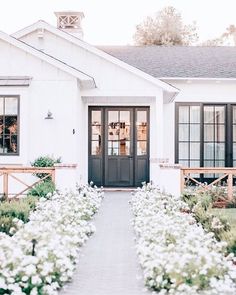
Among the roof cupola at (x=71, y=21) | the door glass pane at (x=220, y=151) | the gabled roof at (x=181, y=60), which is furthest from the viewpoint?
the roof cupola at (x=71, y=21)

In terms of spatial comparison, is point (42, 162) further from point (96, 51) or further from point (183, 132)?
point (183, 132)

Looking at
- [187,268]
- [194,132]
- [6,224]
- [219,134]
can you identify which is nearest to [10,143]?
[6,224]

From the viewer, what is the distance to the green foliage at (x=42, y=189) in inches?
576

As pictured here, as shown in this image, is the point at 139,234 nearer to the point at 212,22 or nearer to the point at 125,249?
the point at 125,249

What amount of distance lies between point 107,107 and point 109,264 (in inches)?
457

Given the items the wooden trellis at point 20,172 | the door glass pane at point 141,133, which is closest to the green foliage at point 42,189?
the wooden trellis at point 20,172

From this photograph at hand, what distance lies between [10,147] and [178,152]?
634 centimetres

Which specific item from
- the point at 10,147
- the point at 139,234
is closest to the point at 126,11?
the point at 10,147

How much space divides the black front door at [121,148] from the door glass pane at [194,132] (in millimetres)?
1804

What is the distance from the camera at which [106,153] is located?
19812 mm

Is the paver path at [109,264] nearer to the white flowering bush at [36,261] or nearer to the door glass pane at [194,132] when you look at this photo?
the white flowering bush at [36,261]

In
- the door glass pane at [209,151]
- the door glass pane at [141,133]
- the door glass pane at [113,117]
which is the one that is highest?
the door glass pane at [113,117]

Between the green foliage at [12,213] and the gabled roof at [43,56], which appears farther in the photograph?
the gabled roof at [43,56]

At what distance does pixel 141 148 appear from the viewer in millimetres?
19828
